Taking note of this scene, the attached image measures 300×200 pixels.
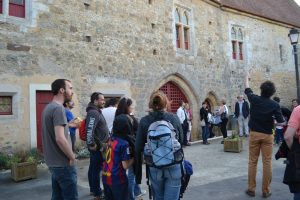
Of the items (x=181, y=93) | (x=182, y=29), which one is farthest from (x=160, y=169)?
(x=182, y=29)

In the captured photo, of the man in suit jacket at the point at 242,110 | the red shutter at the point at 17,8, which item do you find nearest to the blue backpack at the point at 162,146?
the red shutter at the point at 17,8

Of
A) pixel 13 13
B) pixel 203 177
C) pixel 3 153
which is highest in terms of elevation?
pixel 13 13

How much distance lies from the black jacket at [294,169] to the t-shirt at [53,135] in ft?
7.90

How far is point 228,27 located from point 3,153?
478 inches

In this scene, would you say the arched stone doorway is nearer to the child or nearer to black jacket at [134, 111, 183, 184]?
the child

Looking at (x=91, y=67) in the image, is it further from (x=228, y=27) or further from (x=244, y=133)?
(x=228, y=27)

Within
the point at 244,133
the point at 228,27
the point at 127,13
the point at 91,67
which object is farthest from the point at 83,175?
the point at 228,27

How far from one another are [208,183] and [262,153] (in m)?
1.45

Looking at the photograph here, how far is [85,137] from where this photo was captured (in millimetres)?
4988

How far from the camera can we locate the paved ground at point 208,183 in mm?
5078

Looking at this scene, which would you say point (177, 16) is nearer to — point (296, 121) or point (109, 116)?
point (109, 116)

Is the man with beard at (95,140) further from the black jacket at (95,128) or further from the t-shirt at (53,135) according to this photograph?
the t-shirt at (53,135)

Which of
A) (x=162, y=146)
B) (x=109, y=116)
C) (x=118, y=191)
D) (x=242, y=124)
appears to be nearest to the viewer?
(x=162, y=146)

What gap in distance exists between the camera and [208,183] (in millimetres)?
5820
